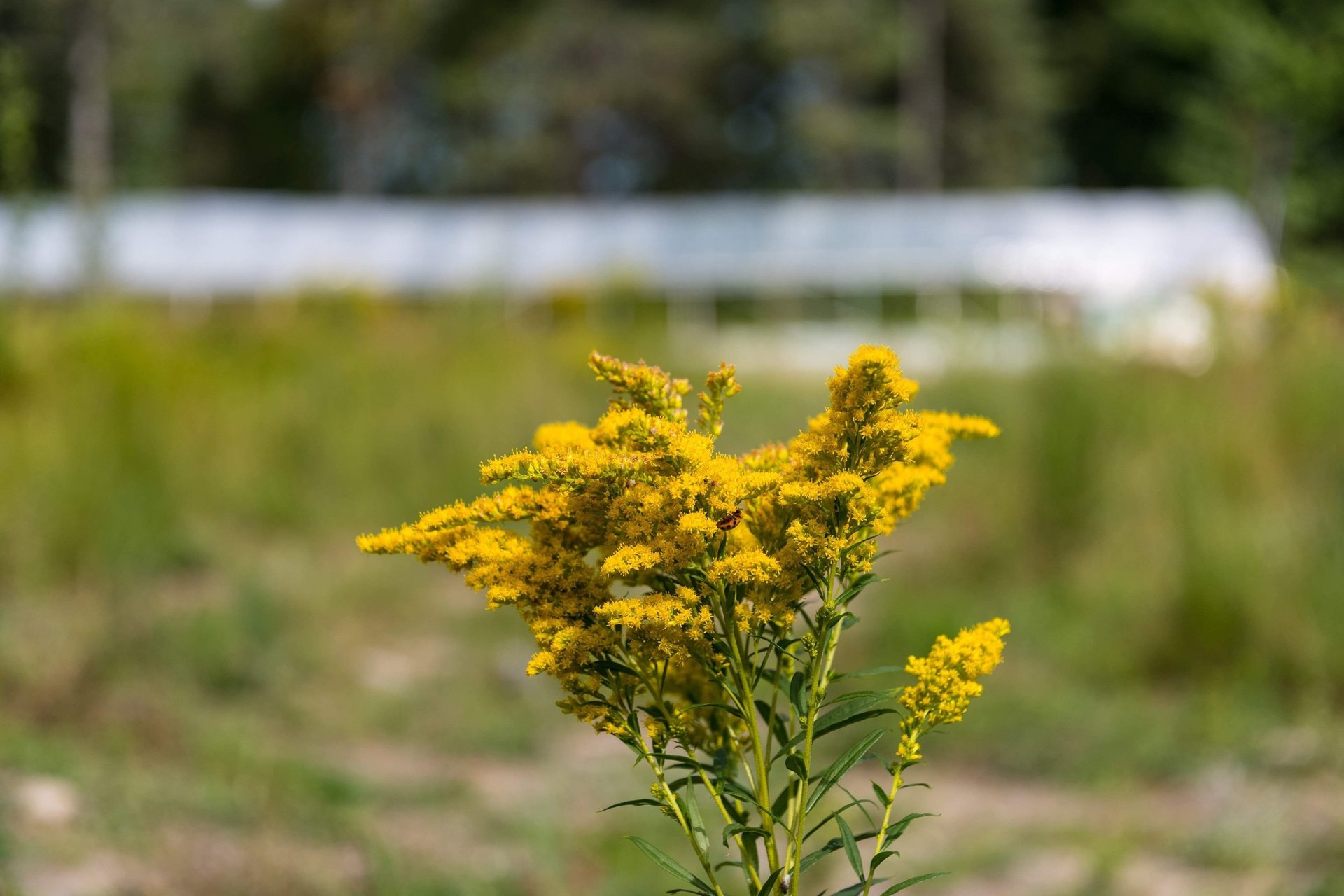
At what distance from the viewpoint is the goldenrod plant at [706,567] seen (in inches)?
40.5

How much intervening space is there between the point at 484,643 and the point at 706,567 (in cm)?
491

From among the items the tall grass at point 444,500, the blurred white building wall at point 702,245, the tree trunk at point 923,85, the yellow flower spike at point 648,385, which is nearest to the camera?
the yellow flower spike at point 648,385

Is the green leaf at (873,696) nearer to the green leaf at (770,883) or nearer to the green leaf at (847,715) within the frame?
the green leaf at (847,715)

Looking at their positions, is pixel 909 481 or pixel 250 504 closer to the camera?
pixel 909 481

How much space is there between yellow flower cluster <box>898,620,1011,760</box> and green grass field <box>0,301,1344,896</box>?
193 centimetres

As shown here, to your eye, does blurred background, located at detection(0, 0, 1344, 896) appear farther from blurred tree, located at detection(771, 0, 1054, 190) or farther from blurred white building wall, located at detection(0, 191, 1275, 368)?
blurred tree, located at detection(771, 0, 1054, 190)

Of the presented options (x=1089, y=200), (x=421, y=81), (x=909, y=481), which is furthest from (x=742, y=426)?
(x=421, y=81)

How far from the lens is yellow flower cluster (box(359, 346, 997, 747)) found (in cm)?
102

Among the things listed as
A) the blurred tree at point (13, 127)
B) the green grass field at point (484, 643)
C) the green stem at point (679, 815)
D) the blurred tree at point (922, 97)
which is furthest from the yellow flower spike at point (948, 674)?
the blurred tree at point (922, 97)

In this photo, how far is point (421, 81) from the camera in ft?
112

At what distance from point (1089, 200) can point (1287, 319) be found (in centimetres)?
1949

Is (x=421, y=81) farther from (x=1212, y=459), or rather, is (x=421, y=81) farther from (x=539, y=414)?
(x=1212, y=459)

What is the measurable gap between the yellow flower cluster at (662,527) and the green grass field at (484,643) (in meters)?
1.84

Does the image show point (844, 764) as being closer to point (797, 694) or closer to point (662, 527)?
point (797, 694)
